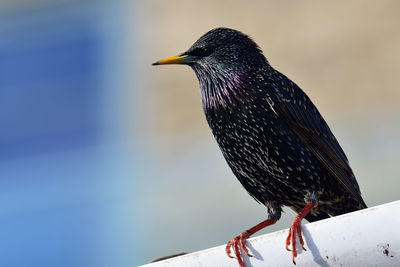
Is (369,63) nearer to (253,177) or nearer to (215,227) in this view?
(215,227)

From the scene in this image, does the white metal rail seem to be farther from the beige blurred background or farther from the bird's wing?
the beige blurred background

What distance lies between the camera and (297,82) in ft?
23.9

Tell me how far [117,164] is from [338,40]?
2.32 m

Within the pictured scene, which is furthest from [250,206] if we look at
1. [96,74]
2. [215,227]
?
[96,74]

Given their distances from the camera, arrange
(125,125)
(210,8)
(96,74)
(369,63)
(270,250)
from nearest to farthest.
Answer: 1. (270,250)
2. (369,63)
3. (210,8)
4. (125,125)
5. (96,74)

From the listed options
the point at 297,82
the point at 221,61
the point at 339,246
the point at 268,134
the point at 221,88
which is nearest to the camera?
the point at 339,246

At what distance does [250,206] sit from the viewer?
23.9ft

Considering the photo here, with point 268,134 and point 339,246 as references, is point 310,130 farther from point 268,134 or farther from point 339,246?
point 339,246

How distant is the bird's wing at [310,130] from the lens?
3.46 metres

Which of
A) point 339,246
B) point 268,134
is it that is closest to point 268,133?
point 268,134

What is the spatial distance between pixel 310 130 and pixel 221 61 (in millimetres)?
436

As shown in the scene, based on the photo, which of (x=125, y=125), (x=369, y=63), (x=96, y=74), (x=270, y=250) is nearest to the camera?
(x=270, y=250)

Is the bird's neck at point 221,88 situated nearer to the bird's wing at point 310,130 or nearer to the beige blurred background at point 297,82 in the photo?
the bird's wing at point 310,130

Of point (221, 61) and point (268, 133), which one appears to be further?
point (221, 61)
